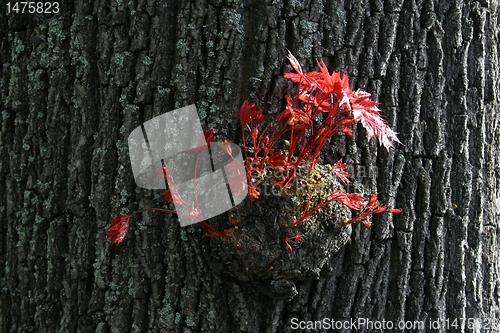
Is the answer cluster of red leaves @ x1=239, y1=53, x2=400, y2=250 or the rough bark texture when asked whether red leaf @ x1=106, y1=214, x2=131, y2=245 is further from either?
cluster of red leaves @ x1=239, y1=53, x2=400, y2=250

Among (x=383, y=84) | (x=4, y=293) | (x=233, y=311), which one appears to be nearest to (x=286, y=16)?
(x=383, y=84)

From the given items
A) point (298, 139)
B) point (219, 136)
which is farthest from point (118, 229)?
point (298, 139)

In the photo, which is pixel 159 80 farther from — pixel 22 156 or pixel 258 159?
pixel 22 156

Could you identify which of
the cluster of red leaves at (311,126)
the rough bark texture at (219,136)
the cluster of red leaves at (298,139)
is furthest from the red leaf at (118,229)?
the cluster of red leaves at (311,126)

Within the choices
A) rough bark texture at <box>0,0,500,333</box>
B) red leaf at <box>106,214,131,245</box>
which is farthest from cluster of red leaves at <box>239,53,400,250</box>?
red leaf at <box>106,214,131,245</box>

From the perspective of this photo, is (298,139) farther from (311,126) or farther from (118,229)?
(118,229)

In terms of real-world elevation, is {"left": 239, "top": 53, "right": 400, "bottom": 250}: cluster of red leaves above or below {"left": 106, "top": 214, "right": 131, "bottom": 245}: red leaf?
above

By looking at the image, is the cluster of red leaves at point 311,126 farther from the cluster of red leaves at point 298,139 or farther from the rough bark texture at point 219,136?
the rough bark texture at point 219,136
